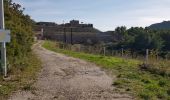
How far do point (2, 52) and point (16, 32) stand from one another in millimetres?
4566

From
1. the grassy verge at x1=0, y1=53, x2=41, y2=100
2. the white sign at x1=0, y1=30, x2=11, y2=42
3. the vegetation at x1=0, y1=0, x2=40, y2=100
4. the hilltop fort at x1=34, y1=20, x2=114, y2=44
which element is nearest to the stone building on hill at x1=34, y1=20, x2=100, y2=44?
the hilltop fort at x1=34, y1=20, x2=114, y2=44

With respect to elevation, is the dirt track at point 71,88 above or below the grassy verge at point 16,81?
below

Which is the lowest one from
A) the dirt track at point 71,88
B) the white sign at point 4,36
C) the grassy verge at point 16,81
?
the dirt track at point 71,88

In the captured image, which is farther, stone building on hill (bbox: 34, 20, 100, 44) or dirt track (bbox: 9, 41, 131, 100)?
stone building on hill (bbox: 34, 20, 100, 44)

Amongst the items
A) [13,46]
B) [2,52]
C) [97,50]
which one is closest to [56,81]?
[2,52]

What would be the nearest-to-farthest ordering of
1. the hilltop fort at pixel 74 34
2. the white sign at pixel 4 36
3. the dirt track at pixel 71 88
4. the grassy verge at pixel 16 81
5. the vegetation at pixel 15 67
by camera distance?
the dirt track at pixel 71 88, the grassy verge at pixel 16 81, the vegetation at pixel 15 67, the white sign at pixel 4 36, the hilltop fort at pixel 74 34

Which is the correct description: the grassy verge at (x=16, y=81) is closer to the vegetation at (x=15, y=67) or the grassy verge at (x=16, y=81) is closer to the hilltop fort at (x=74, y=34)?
the vegetation at (x=15, y=67)

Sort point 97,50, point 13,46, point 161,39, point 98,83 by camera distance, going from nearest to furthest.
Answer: point 98,83
point 13,46
point 97,50
point 161,39

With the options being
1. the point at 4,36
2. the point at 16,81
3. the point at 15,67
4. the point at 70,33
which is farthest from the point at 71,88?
the point at 70,33

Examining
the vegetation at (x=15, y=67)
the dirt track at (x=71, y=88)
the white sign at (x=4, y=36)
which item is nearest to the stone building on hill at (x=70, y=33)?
the vegetation at (x=15, y=67)

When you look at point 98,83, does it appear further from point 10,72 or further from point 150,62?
point 150,62

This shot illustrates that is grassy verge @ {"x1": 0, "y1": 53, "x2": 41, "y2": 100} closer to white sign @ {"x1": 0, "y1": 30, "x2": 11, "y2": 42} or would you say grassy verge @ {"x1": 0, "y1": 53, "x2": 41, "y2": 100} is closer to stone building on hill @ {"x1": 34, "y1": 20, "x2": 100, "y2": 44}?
white sign @ {"x1": 0, "y1": 30, "x2": 11, "y2": 42}

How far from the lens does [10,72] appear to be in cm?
1867

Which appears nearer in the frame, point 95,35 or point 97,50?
point 97,50
